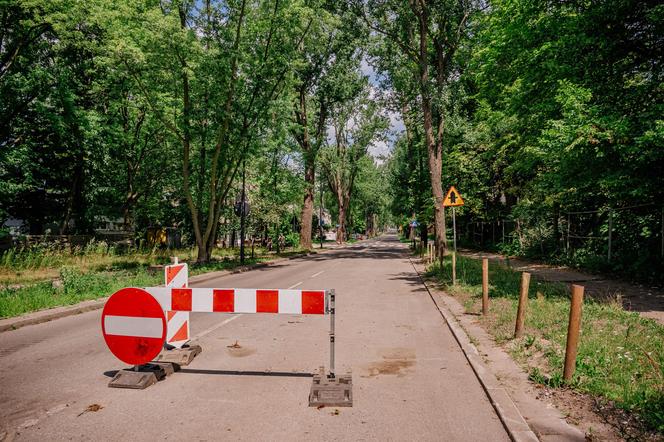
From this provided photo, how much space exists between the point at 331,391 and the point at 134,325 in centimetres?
239

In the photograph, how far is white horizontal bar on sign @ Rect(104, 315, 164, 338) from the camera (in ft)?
14.9

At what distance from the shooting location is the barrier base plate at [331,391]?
13.5ft

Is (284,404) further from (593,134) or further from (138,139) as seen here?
(138,139)

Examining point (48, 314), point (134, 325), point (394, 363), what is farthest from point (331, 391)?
point (48, 314)

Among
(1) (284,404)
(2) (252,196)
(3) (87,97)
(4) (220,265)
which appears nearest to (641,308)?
(1) (284,404)

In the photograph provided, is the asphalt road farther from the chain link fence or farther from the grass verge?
the chain link fence

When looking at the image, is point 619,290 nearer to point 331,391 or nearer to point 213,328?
point 331,391

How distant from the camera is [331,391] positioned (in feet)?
14.1

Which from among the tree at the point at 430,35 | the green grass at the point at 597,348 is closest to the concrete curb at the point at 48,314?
the green grass at the point at 597,348

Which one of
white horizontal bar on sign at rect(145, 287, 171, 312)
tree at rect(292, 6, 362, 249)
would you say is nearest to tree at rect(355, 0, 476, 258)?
tree at rect(292, 6, 362, 249)

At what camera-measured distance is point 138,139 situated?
94.5 feet

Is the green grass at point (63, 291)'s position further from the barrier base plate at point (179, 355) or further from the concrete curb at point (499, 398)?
the concrete curb at point (499, 398)

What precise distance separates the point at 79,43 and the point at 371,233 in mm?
89961

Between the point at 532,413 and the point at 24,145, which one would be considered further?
the point at 24,145
